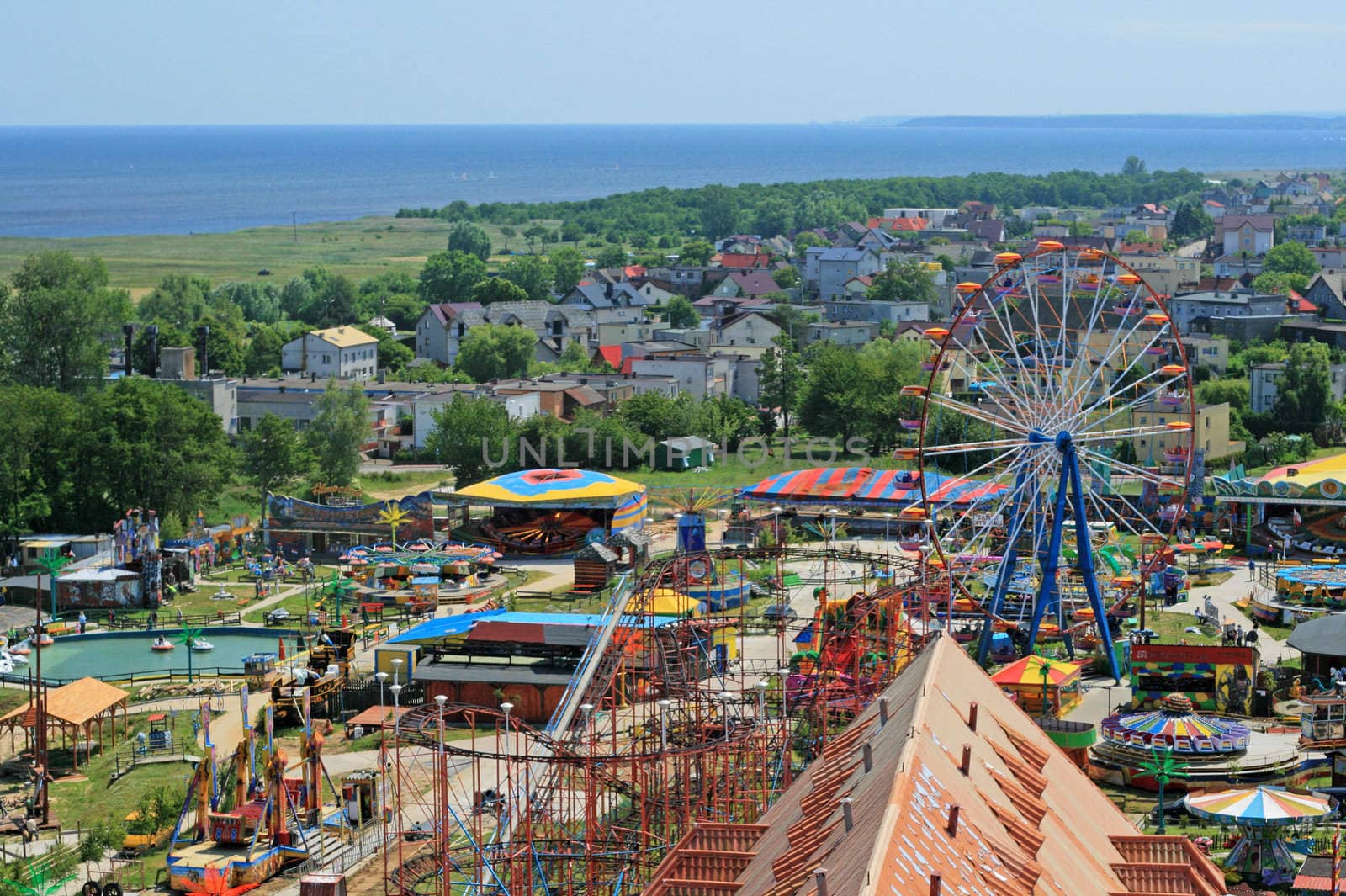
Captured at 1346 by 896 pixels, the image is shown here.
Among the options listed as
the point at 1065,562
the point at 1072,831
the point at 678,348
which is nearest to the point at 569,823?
the point at 1072,831

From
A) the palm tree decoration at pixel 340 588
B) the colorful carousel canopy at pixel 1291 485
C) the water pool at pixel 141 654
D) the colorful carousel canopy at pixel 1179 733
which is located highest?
the colorful carousel canopy at pixel 1291 485

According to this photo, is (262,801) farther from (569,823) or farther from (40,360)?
(40,360)

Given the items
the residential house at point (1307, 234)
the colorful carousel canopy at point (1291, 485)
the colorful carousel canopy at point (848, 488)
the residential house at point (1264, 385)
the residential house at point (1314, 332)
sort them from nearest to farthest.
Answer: the colorful carousel canopy at point (1291, 485)
the colorful carousel canopy at point (848, 488)
the residential house at point (1264, 385)
the residential house at point (1314, 332)
the residential house at point (1307, 234)

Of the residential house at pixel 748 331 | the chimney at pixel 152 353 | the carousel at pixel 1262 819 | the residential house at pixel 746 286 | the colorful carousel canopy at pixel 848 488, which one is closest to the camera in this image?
the carousel at pixel 1262 819

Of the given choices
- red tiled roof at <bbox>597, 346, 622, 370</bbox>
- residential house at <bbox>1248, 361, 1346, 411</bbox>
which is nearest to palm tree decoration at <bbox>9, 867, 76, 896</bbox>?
residential house at <bbox>1248, 361, 1346, 411</bbox>

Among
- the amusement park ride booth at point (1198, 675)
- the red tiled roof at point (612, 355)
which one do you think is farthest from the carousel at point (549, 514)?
the red tiled roof at point (612, 355)

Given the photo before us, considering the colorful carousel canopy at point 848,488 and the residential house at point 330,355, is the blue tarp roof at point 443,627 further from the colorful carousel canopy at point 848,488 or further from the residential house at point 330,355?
the residential house at point 330,355

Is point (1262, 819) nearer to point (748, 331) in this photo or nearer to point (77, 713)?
point (77, 713)

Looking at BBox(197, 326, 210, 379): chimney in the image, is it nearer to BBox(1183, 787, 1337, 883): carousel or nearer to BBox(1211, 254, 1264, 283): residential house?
BBox(1183, 787, 1337, 883): carousel
